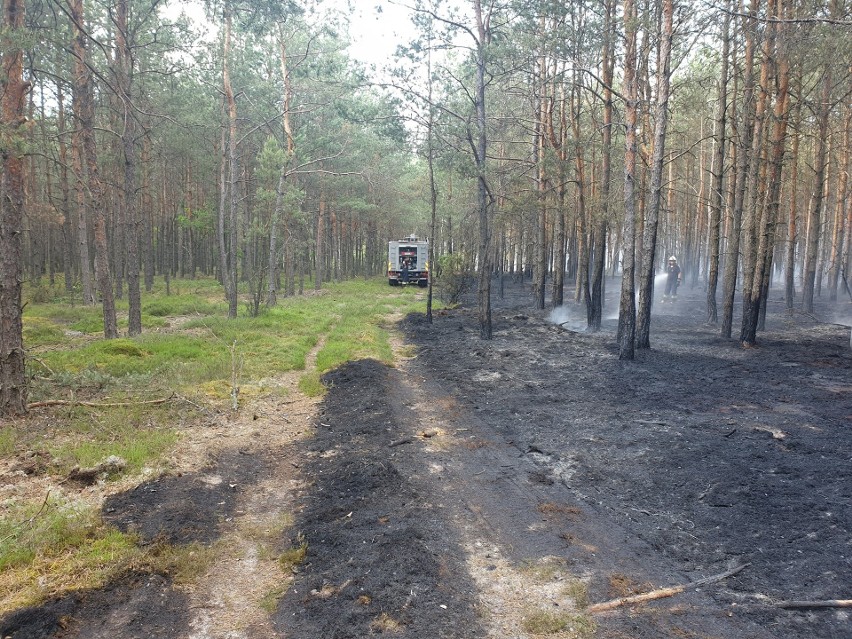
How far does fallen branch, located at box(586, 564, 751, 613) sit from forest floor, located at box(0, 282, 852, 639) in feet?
0.19

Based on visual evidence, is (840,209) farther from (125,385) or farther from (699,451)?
(125,385)

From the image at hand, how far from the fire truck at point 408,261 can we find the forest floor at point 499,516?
28.1 metres

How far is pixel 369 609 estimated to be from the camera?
3969 mm

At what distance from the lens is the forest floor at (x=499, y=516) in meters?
3.89

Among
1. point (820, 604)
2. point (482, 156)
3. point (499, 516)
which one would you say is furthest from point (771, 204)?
point (820, 604)

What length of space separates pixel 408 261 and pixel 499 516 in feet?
111

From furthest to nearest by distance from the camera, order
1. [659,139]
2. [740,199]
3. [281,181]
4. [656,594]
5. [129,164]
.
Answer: [281,181]
[740,199]
[129,164]
[659,139]
[656,594]

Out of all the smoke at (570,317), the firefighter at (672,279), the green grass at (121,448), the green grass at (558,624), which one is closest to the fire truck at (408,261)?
the firefighter at (672,279)

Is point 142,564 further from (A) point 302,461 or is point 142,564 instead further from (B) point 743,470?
(B) point 743,470

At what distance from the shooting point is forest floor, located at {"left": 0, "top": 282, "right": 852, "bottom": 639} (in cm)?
389

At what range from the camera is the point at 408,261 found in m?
38.9

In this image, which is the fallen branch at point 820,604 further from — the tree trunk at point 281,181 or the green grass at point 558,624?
the tree trunk at point 281,181

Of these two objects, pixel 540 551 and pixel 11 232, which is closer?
pixel 540 551

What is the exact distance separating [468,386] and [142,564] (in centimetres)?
746
